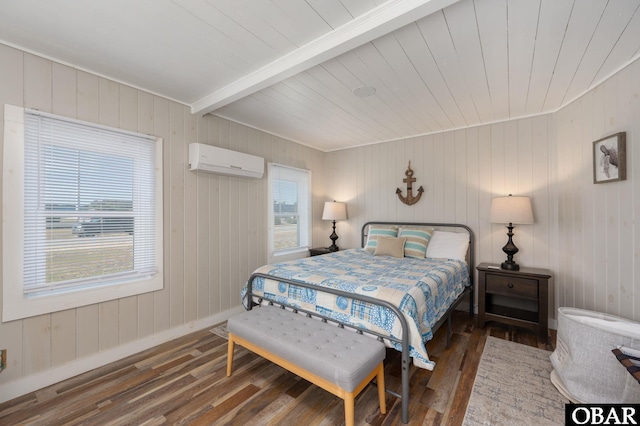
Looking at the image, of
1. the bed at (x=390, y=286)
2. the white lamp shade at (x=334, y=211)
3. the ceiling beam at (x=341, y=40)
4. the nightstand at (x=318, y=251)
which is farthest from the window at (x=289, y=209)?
the ceiling beam at (x=341, y=40)

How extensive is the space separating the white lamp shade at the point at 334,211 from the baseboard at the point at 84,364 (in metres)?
2.33

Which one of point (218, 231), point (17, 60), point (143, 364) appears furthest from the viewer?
point (218, 231)

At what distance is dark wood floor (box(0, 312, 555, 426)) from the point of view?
175cm

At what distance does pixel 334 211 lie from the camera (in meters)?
4.48

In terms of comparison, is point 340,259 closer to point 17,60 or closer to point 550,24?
point 550,24

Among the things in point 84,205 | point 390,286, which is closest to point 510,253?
point 390,286

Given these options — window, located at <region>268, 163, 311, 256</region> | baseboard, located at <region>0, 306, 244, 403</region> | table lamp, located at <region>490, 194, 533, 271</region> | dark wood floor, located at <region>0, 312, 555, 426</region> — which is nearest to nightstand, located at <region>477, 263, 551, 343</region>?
table lamp, located at <region>490, 194, 533, 271</region>

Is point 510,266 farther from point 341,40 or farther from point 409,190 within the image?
point 341,40

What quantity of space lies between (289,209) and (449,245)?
235cm

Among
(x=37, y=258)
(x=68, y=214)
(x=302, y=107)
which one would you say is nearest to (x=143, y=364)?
(x=37, y=258)

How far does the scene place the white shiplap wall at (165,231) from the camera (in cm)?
204

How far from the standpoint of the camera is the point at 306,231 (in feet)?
15.2

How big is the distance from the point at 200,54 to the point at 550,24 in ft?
7.79

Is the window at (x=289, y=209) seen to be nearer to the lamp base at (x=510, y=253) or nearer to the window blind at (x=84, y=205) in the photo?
the window blind at (x=84, y=205)
